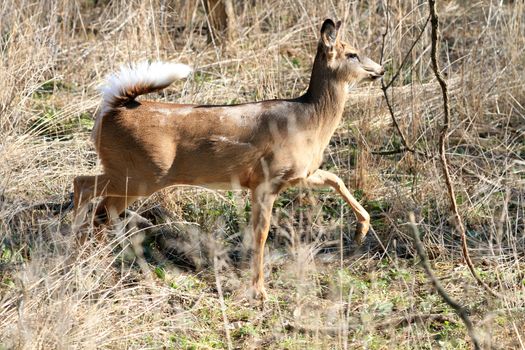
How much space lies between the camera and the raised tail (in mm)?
5547

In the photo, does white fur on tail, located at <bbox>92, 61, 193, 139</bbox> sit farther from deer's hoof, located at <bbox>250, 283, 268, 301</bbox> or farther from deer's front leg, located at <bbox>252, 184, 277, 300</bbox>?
deer's hoof, located at <bbox>250, 283, 268, 301</bbox>

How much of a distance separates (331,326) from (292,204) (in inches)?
70.6

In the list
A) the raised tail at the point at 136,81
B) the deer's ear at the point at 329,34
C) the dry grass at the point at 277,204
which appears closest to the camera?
the dry grass at the point at 277,204

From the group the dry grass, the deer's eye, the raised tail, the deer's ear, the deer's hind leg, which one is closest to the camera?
the dry grass

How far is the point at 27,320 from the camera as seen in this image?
425cm

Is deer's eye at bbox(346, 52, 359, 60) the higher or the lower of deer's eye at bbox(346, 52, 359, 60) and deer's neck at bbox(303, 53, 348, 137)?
the higher

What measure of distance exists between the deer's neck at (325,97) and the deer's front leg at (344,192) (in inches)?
10.7

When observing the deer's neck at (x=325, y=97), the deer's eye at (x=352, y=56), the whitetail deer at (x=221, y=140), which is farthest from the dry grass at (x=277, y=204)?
the deer's eye at (x=352, y=56)

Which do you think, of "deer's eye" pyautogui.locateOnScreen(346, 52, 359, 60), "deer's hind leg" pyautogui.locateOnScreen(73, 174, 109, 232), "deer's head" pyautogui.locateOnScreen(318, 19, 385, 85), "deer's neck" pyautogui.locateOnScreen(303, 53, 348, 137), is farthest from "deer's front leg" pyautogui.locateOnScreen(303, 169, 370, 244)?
"deer's hind leg" pyautogui.locateOnScreen(73, 174, 109, 232)

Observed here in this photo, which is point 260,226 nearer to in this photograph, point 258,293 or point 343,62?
point 258,293

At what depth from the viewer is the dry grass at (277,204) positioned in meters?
4.82

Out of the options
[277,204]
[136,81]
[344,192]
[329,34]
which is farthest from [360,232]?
[136,81]

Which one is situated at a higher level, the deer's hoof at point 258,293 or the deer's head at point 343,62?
the deer's head at point 343,62

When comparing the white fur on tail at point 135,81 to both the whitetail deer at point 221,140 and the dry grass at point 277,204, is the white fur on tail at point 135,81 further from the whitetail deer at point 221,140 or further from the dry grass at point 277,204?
the dry grass at point 277,204
